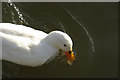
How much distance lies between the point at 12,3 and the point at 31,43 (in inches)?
61.4

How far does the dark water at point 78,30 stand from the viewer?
203 inches

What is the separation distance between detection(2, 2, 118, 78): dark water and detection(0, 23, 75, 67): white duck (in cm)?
31

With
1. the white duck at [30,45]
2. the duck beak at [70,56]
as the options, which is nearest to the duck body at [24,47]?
the white duck at [30,45]

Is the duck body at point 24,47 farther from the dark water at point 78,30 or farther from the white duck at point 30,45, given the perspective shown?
the dark water at point 78,30

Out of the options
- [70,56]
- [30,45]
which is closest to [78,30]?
[70,56]

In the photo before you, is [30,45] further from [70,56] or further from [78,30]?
[78,30]

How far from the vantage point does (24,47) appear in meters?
4.72

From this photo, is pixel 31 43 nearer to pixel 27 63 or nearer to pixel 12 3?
pixel 27 63

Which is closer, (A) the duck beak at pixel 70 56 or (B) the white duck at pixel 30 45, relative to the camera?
(B) the white duck at pixel 30 45

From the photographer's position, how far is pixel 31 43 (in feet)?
15.7

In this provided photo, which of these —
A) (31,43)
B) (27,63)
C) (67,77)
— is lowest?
(67,77)

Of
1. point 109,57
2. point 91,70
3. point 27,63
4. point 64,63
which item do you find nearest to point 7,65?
point 27,63

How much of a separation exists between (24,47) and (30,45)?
99 mm

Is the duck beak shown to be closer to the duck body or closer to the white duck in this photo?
the white duck
